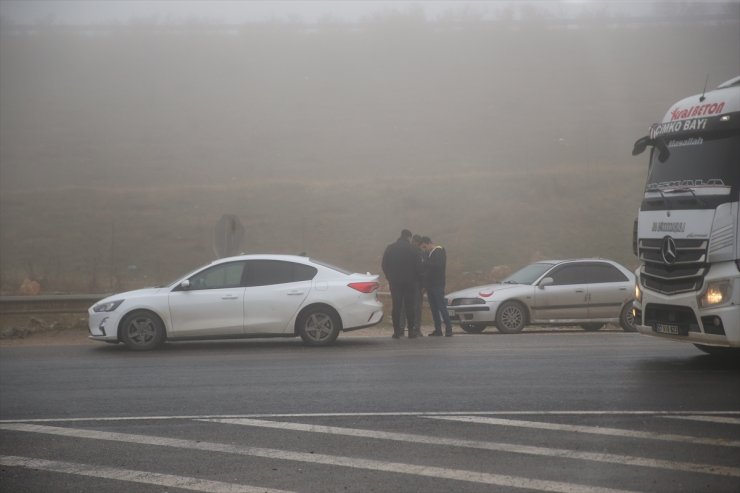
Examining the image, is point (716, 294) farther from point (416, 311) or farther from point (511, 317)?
point (511, 317)

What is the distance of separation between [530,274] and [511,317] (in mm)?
1181

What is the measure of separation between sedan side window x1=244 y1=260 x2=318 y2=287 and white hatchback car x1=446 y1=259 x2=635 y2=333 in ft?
14.1

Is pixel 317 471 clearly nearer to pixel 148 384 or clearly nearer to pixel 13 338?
pixel 148 384

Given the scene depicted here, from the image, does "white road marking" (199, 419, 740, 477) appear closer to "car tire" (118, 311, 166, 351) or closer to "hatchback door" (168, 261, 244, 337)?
"hatchback door" (168, 261, 244, 337)

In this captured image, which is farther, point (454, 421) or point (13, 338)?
point (13, 338)

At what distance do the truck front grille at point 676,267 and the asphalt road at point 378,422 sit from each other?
105cm

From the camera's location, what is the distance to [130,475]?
279 inches

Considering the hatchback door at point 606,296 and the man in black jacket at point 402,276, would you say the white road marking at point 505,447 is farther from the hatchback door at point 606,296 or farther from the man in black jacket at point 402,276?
the hatchback door at point 606,296

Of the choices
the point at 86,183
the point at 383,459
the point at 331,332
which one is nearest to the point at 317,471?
the point at 383,459

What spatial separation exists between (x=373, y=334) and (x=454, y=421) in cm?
1062

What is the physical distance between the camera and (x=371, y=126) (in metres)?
59.7

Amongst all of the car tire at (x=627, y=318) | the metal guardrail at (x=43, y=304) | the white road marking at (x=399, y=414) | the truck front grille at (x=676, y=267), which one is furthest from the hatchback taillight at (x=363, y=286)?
the metal guardrail at (x=43, y=304)

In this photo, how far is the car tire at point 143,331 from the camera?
15711 mm

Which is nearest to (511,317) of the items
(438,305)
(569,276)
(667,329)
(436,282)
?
(569,276)
